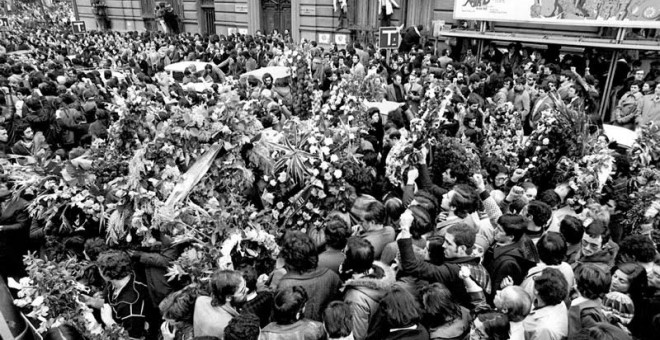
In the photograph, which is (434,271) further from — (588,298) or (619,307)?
(619,307)

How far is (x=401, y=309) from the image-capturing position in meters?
2.64

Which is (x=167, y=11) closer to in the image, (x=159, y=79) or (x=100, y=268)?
(x=159, y=79)

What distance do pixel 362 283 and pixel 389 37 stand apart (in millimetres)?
7613

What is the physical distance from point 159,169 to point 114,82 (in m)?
6.23

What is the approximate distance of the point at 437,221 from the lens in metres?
4.19

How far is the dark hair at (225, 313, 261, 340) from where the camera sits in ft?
8.02

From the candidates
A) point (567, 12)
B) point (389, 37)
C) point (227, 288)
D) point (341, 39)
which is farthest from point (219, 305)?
point (341, 39)

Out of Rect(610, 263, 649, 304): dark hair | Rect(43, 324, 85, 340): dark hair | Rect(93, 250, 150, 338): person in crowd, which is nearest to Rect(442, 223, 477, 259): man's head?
Rect(610, 263, 649, 304): dark hair

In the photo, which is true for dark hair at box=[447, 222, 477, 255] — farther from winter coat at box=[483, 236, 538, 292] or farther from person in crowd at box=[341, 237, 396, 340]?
person in crowd at box=[341, 237, 396, 340]

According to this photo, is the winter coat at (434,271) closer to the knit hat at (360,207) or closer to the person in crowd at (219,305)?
the knit hat at (360,207)

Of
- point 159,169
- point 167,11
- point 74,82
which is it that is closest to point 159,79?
point 74,82

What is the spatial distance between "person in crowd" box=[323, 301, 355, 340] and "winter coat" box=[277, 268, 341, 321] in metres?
0.43

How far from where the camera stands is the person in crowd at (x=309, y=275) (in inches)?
121

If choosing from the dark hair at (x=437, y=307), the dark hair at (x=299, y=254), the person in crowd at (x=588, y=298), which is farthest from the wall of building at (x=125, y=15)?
the person in crowd at (x=588, y=298)
